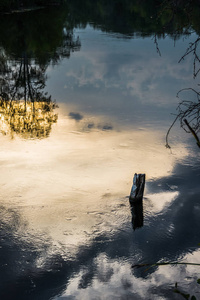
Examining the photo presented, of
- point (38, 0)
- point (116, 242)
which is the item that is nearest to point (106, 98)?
A: point (116, 242)

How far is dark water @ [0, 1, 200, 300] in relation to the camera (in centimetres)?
894

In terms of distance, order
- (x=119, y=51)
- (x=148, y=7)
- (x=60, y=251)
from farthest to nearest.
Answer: (x=148, y=7), (x=119, y=51), (x=60, y=251)

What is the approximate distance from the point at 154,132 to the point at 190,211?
22.6ft

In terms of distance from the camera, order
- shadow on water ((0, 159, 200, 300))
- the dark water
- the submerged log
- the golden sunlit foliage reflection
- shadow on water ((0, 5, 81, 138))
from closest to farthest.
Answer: shadow on water ((0, 159, 200, 300))
the dark water
the submerged log
the golden sunlit foliage reflection
shadow on water ((0, 5, 81, 138))

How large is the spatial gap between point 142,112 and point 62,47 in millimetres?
19479

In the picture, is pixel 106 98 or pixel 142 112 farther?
pixel 106 98

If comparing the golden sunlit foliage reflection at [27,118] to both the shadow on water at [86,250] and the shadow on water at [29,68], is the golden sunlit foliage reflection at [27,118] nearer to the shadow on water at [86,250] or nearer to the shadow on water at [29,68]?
the shadow on water at [29,68]

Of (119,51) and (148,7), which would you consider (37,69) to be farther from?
(148,7)

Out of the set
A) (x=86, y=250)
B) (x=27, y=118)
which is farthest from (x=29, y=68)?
(x=86, y=250)

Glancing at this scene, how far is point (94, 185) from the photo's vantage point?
13.1 metres

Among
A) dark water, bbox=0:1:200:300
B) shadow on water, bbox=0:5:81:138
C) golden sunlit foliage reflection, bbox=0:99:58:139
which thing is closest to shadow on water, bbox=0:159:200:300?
dark water, bbox=0:1:200:300

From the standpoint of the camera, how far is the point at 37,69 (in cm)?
2945

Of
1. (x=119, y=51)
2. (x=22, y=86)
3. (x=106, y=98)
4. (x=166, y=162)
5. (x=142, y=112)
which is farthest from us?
(x=119, y=51)

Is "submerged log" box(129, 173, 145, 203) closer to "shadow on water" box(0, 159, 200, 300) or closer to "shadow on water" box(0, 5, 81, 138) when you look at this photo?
"shadow on water" box(0, 159, 200, 300)
